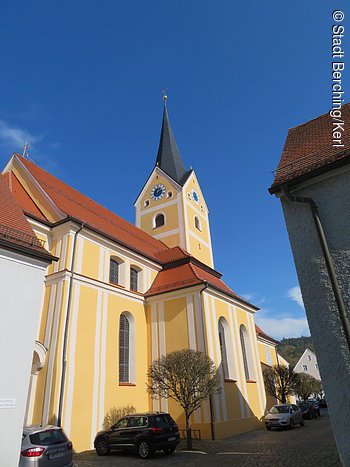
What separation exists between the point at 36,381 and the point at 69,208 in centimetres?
801

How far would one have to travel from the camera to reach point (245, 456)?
980 cm

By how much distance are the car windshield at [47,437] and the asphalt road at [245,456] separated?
203cm

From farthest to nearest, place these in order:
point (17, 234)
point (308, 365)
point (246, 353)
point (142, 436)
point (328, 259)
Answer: point (308, 365) < point (246, 353) < point (142, 436) < point (17, 234) < point (328, 259)

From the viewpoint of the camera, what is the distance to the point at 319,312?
5695 mm

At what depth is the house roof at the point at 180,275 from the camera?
57.4 ft

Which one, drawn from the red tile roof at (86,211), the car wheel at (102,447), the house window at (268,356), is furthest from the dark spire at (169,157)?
the car wheel at (102,447)

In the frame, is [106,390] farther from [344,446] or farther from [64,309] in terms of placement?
[344,446]

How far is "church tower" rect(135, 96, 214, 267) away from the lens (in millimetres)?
27312

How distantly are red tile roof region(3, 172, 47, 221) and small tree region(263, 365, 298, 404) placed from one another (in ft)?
60.8

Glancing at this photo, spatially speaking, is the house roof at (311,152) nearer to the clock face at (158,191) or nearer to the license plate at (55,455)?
the license plate at (55,455)

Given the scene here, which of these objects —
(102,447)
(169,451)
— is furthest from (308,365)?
(102,447)

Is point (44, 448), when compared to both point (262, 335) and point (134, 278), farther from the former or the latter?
point (262, 335)

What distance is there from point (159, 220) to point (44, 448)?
22.5m

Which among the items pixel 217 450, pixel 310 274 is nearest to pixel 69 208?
pixel 217 450
